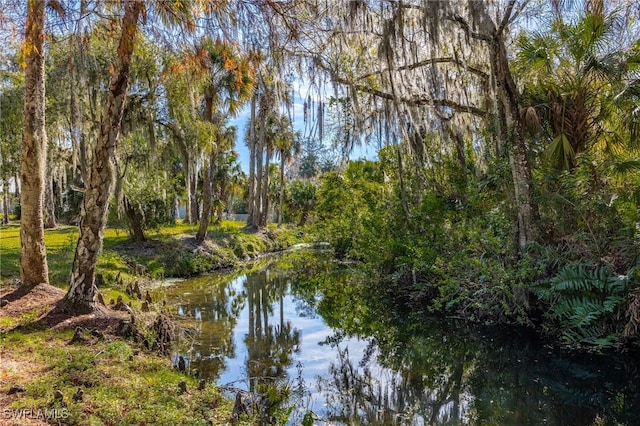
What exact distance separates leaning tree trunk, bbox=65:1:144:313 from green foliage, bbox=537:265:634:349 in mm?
6904

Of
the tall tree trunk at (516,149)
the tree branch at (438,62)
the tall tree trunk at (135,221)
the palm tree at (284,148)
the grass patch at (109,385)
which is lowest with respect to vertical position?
the grass patch at (109,385)

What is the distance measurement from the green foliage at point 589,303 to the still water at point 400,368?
333mm

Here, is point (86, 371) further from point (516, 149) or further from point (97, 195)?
point (516, 149)

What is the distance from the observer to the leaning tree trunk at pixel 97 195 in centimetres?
656

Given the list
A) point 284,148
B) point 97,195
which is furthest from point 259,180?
point 97,195

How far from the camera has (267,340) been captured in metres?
8.17

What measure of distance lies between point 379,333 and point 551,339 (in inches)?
116

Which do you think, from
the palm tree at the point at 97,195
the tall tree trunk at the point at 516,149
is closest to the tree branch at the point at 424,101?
the tall tree trunk at the point at 516,149

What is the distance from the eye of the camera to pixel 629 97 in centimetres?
829

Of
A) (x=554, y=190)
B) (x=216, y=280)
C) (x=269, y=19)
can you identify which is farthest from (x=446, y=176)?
(x=216, y=280)

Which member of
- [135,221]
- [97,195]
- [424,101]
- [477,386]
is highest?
[424,101]

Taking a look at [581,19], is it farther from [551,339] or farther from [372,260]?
[372,260]

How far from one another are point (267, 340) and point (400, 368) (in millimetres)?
2516

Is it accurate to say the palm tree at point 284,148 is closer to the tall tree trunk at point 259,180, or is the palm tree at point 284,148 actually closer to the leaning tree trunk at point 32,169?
the tall tree trunk at point 259,180
